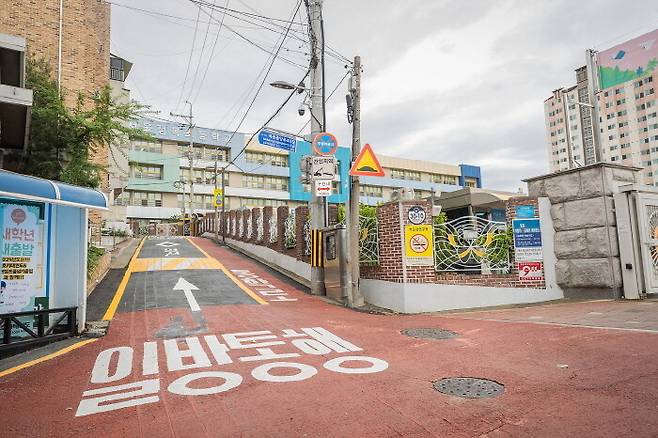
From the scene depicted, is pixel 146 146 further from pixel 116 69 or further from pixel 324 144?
pixel 324 144

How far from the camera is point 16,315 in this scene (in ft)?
20.4

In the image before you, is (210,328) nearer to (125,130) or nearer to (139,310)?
(139,310)

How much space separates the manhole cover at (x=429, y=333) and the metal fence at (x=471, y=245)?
3.06 metres

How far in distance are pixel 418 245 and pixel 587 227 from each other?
4319 mm

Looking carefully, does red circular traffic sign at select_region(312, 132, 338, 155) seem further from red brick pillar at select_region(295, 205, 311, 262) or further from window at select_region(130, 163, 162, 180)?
window at select_region(130, 163, 162, 180)

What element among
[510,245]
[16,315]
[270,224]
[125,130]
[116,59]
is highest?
[116,59]

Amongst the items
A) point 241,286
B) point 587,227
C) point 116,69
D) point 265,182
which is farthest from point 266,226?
point 265,182

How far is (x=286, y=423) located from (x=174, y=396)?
1.48 metres

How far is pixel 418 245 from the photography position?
10195 mm

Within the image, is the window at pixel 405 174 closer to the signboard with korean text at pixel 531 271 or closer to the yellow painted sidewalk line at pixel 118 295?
the yellow painted sidewalk line at pixel 118 295

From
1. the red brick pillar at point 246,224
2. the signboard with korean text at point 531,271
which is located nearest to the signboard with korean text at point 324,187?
the signboard with korean text at point 531,271

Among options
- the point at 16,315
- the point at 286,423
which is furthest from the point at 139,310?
the point at 286,423

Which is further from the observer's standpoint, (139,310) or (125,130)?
(125,130)

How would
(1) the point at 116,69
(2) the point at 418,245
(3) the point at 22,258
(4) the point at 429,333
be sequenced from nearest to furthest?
(3) the point at 22,258
(4) the point at 429,333
(2) the point at 418,245
(1) the point at 116,69
